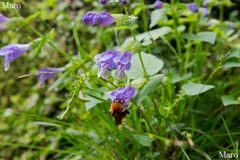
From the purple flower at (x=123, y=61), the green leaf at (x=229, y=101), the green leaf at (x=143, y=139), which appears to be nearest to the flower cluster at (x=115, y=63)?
the purple flower at (x=123, y=61)

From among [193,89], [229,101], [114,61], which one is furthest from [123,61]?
[229,101]

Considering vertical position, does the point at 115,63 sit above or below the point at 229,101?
above

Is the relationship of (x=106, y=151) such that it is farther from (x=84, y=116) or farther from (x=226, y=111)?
(x=226, y=111)

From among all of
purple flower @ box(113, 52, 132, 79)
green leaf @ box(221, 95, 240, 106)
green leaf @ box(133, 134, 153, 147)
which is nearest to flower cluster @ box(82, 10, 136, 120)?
purple flower @ box(113, 52, 132, 79)

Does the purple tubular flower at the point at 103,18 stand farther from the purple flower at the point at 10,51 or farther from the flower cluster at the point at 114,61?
the purple flower at the point at 10,51

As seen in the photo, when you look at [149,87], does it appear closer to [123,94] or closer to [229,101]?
[123,94]
